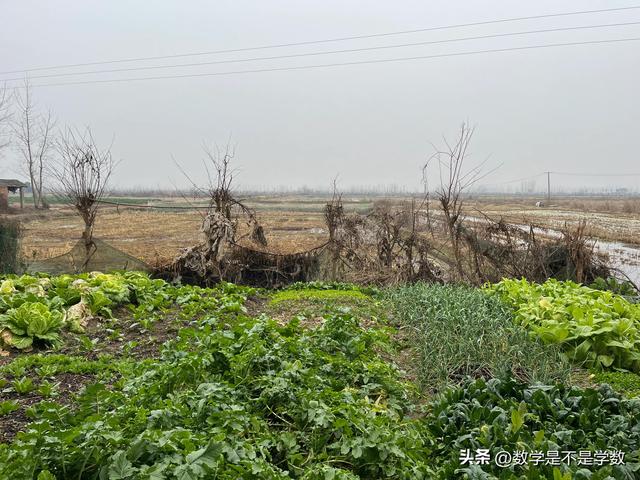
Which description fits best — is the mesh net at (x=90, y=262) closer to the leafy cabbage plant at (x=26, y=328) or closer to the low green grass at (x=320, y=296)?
the low green grass at (x=320, y=296)

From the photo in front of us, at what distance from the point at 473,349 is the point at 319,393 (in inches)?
88.0

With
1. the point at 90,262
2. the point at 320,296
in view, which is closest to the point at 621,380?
the point at 320,296

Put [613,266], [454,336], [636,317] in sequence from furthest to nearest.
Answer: [613,266], [636,317], [454,336]

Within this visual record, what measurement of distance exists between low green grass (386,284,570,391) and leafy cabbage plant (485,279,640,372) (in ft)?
0.71

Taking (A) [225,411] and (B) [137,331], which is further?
(B) [137,331]

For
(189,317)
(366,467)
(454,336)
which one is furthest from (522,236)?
(366,467)

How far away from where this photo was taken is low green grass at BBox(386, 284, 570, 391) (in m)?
4.30

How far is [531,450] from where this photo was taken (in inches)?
109

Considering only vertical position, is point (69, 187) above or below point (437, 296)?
above

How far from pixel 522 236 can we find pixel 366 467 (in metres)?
8.92

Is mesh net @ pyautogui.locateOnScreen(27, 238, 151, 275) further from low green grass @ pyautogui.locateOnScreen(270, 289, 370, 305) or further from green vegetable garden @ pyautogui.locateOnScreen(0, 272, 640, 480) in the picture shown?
green vegetable garden @ pyautogui.locateOnScreen(0, 272, 640, 480)

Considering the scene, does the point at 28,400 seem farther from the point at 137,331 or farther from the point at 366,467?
the point at 366,467

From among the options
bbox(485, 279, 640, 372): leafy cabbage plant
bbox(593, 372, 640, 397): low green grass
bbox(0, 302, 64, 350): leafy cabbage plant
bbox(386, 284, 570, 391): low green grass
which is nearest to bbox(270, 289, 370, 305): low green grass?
bbox(386, 284, 570, 391): low green grass

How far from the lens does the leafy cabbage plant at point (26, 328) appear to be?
514 centimetres
